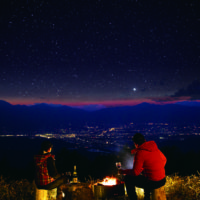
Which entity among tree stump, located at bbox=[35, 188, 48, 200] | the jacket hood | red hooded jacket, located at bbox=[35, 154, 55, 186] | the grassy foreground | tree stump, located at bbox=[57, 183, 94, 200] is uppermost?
the jacket hood

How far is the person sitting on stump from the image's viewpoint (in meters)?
4.04

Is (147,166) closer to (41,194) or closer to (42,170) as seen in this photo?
(42,170)

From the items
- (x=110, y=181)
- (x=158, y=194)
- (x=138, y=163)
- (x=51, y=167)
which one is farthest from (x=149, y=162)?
(x=51, y=167)

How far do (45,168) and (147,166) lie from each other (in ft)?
7.17

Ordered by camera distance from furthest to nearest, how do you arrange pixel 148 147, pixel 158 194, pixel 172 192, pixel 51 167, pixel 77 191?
pixel 172 192
pixel 77 191
pixel 51 167
pixel 158 194
pixel 148 147

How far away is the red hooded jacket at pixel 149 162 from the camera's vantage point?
11.9 feet

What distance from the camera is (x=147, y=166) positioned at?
3.69 metres

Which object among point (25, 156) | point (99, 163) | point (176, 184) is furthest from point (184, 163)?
point (25, 156)

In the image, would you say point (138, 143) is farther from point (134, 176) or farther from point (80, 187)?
point (80, 187)

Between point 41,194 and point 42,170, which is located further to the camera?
point 41,194

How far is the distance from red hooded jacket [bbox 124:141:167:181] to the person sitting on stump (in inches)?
68.5

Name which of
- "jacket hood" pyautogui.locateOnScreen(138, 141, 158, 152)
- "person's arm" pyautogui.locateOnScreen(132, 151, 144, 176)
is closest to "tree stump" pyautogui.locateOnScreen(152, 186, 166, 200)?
"person's arm" pyautogui.locateOnScreen(132, 151, 144, 176)

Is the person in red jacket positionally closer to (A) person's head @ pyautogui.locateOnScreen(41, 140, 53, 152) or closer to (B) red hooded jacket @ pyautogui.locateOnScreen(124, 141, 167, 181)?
(B) red hooded jacket @ pyautogui.locateOnScreen(124, 141, 167, 181)

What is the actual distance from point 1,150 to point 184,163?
2547 inches
